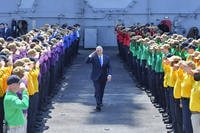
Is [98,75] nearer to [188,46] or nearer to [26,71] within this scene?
[188,46]

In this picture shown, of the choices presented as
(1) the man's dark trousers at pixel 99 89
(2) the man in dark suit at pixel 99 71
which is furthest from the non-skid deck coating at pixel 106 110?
(2) the man in dark suit at pixel 99 71

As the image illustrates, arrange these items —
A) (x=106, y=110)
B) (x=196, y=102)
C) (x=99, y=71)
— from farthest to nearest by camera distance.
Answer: (x=106, y=110) → (x=99, y=71) → (x=196, y=102)

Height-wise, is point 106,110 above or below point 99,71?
below

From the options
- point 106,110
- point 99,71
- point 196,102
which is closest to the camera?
point 196,102

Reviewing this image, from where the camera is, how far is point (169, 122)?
48.7ft

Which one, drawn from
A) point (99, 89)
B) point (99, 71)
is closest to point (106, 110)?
point (99, 89)

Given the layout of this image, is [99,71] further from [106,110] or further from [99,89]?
[106,110]

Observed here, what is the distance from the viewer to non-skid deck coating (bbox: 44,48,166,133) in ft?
47.3

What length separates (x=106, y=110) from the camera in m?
16.8

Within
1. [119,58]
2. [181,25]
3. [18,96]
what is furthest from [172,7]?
[18,96]

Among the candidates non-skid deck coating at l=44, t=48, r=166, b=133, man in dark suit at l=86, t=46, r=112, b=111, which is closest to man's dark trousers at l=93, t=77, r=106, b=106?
man in dark suit at l=86, t=46, r=112, b=111

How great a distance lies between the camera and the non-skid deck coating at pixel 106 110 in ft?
47.3

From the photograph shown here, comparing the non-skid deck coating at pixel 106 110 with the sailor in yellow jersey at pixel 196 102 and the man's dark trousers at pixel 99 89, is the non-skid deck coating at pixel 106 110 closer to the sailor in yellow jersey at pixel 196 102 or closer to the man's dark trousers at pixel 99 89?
the man's dark trousers at pixel 99 89

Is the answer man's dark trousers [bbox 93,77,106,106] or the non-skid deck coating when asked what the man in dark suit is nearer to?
man's dark trousers [bbox 93,77,106,106]
